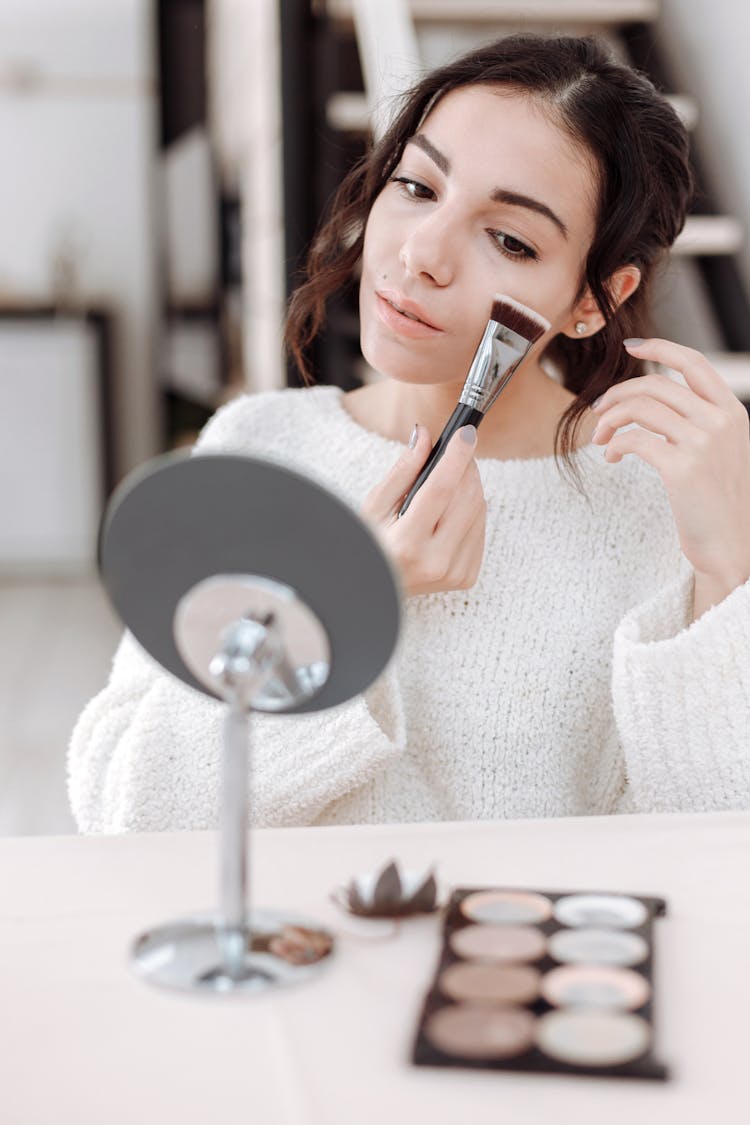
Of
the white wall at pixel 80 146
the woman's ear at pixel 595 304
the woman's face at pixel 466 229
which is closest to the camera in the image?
the woman's face at pixel 466 229

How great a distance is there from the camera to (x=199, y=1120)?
39 centimetres

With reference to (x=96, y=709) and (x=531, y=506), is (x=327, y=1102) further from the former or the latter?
(x=531, y=506)

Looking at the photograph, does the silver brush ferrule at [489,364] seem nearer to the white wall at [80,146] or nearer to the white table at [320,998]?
the white table at [320,998]

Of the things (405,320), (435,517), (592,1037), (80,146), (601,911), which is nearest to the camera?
(592,1037)

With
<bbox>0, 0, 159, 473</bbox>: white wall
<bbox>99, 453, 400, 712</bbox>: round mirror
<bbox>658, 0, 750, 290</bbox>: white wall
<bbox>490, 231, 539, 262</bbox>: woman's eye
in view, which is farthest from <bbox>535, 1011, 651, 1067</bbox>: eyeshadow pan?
<bbox>0, 0, 159, 473</bbox>: white wall

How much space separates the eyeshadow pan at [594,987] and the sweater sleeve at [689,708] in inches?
15.1

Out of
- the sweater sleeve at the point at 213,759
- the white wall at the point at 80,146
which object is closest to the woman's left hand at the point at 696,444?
the sweater sleeve at the point at 213,759

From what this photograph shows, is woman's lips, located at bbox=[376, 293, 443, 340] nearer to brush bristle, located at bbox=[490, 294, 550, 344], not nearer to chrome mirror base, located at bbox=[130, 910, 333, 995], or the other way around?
brush bristle, located at bbox=[490, 294, 550, 344]

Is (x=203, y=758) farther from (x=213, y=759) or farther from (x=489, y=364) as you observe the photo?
(x=489, y=364)

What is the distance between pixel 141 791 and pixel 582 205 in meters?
0.51

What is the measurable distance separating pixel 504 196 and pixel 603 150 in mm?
103

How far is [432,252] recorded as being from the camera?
0.85 metres

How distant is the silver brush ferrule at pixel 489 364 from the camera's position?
0.78 metres

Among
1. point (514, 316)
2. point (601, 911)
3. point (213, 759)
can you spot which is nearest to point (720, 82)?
point (514, 316)
